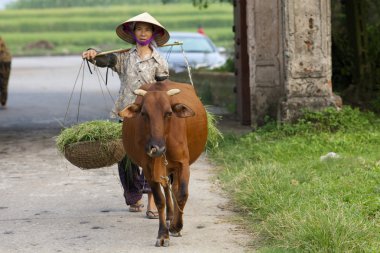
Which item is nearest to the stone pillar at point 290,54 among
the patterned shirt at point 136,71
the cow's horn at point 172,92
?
the patterned shirt at point 136,71

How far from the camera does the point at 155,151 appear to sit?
809cm

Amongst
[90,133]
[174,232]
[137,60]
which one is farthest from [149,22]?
[174,232]

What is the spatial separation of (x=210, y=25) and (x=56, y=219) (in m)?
75.1

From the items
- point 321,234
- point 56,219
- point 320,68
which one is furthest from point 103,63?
point 320,68

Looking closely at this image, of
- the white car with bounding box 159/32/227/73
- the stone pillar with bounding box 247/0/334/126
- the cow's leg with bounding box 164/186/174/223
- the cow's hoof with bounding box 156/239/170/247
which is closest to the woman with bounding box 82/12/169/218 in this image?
the cow's leg with bounding box 164/186/174/223

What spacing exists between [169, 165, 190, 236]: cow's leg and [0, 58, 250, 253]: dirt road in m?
0.11

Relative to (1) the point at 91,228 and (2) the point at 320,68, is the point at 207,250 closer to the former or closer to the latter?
(1) the point at 91,228

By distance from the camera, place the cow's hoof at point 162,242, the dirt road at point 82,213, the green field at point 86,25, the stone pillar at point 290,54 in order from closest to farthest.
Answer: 1. the cow's hoof at point 162,242
2. the dirt road at point 82,213
3. the stone pillar at point 290,54
4. the green field at point 86,25

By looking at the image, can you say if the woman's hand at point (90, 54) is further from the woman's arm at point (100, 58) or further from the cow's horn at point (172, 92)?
the cow's horn at point (172, 92)

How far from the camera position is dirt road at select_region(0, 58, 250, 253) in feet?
28.0

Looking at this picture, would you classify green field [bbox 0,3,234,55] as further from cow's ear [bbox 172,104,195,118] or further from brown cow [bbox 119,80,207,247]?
cow's ear [bbox 172,104,195,118]

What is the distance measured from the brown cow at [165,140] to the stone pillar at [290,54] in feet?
18.5

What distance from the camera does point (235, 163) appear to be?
1230 cm

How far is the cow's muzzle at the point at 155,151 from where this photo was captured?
8.09 meters
